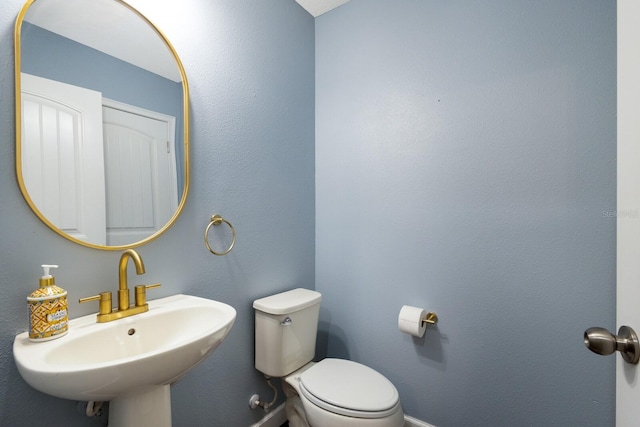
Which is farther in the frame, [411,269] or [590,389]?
[411,269]

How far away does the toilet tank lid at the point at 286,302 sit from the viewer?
1.27 metres

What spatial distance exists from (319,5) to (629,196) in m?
1.75

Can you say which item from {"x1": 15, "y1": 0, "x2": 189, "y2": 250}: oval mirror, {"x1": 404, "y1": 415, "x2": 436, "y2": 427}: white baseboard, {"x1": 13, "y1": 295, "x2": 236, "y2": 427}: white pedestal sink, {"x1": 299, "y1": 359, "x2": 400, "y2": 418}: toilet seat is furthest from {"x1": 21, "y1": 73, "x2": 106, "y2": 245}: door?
{"x1": 404, "y1": 415, "x2": 436, "y2": 427}: white baseboard

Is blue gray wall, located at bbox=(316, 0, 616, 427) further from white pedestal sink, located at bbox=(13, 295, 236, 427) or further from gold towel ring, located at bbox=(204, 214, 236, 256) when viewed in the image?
white pedestal sink, located at bbox=(13, 295, 236, 427)

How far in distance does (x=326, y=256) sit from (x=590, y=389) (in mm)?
1246

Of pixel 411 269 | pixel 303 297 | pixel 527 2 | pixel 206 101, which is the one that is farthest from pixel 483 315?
pixel 206 101

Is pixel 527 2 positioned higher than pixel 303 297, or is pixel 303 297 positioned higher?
pixel 527 2

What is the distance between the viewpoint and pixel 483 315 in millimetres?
1239

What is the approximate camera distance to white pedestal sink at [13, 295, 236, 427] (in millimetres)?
585

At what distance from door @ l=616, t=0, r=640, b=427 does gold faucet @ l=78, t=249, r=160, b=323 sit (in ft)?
3.80

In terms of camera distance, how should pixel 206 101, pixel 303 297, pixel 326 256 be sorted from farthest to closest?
pixel 326 256, pixel 303 297, pixel 206 101

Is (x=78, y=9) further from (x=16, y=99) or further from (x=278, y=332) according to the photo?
(x=278, y=332)

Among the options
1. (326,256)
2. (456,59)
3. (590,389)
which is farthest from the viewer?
(326,256)

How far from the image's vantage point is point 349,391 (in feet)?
3.68
